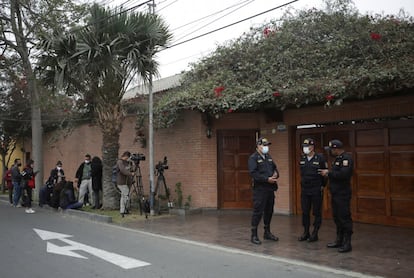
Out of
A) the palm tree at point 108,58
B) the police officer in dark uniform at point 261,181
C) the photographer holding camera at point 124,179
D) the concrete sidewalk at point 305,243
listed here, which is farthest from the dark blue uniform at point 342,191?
the palm tree at point 108,58

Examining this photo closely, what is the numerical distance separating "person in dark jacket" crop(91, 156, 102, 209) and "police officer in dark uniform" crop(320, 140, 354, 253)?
8.33 m

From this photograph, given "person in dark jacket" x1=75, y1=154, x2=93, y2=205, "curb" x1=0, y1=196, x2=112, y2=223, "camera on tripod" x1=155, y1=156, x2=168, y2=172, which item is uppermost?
"camera on tripod" x1=155, y1=156, x2=168, y2=172

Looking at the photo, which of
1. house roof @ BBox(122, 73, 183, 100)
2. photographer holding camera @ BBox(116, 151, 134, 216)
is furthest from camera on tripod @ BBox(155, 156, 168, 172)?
house roof @ BBox(122, 73, 183, 100)

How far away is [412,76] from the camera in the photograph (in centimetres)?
816

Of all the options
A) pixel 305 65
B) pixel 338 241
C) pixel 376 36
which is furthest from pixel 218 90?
pixel 338 241

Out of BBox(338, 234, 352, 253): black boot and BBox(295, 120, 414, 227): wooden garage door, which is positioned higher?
BBox(295, 120, 414, 227): wooden garage door

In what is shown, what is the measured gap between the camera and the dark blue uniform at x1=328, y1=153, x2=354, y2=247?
7.46 m

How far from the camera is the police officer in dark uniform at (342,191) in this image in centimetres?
747

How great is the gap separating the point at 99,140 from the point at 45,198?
400 cm

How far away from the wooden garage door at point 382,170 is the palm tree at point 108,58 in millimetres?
5747

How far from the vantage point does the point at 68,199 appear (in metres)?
13.9

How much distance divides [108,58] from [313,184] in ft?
22.2

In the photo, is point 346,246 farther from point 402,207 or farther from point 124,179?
point 124,179

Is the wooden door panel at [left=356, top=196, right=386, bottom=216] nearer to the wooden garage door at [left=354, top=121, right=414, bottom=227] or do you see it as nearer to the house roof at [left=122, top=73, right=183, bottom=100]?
the wooden garage door at [left=354, top=121, right=414, bottom=227]
